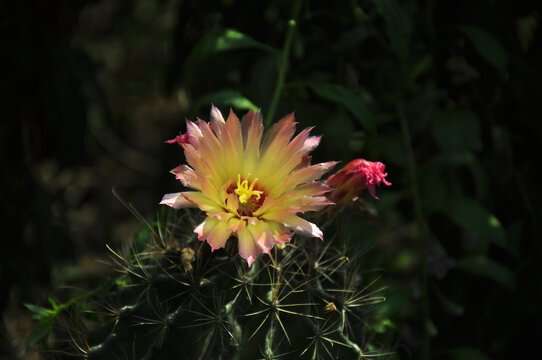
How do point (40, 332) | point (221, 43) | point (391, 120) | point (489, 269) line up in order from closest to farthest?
1. point (40, 332)
2. point (221, 43)
3. point (489, 269)
4. point (391, 120)

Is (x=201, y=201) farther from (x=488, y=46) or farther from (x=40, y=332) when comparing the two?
(x=488, y=46)

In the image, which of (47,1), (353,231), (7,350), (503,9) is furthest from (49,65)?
(503,9)

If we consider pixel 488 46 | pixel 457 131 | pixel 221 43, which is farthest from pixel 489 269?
pixel 221 43

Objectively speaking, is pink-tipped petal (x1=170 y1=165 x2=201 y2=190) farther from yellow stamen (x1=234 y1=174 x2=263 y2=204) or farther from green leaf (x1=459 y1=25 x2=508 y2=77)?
green leaf (x1=459 y1=25 x2=508 y2=77)

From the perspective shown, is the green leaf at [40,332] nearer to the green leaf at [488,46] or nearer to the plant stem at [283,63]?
the plant stem at [283,63]

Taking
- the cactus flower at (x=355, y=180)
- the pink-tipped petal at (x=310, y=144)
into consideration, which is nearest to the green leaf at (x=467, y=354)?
the cactus flower at (x=355, y=180)
